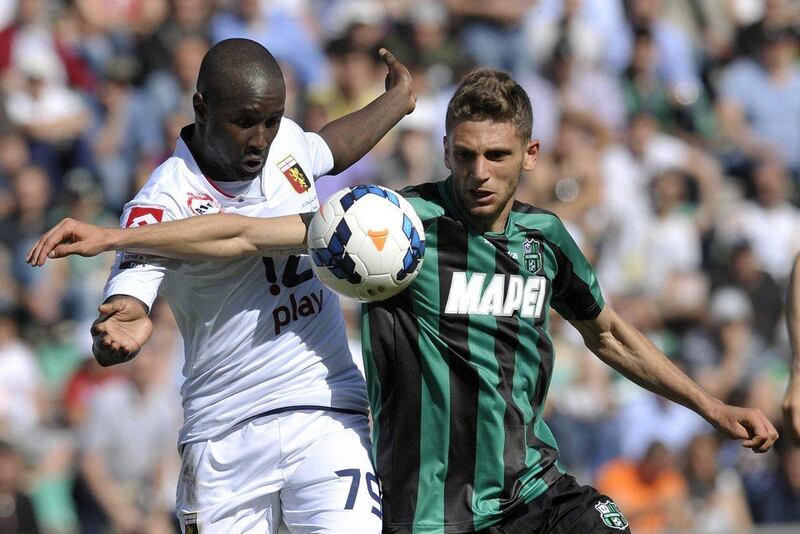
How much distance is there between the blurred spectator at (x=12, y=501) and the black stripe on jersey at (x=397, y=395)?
5.35 metres

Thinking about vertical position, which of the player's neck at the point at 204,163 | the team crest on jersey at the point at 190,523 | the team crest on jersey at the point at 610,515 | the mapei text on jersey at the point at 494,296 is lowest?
the team crest on jersey at the point at 610,515

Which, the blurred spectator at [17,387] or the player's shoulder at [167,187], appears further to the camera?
the blurred spectator at [17,387]

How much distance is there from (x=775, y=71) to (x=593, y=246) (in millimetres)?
3666

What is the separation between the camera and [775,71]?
49.3 ft

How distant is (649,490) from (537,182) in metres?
3.46

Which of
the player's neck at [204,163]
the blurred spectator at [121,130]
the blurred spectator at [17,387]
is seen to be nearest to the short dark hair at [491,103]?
the player's neck at [204,163]

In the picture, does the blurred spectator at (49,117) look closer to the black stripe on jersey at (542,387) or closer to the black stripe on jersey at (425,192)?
the black stripe on jersey at (425,192)

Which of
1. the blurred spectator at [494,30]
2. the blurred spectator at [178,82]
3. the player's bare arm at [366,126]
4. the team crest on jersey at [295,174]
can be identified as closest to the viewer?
the team crest on jersey at [295,174]

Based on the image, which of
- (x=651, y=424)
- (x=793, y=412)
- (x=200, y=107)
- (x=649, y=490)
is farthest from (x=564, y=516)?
(x=651, y=424)

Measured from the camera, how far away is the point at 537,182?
1328 centimetres

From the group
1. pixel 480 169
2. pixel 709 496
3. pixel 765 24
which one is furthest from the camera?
pixel 765 24

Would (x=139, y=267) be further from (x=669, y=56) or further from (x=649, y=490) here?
(x=669, y=56)

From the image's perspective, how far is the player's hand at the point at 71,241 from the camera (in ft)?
15.2

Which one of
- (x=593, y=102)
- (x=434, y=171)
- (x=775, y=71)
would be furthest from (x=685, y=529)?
(x=775, y=71)
